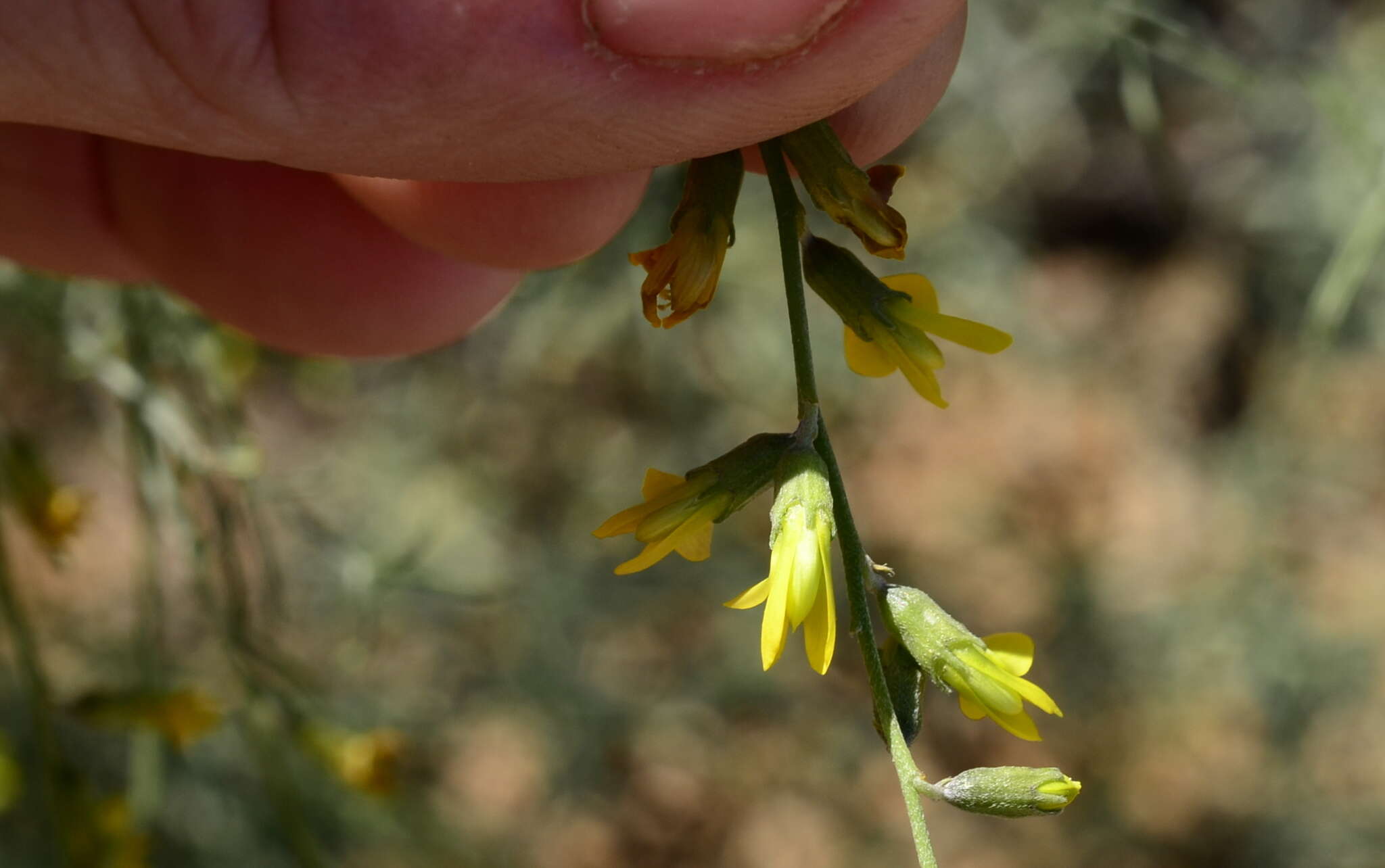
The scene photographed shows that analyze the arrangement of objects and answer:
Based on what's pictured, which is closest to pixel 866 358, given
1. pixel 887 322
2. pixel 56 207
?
pixel 887 322

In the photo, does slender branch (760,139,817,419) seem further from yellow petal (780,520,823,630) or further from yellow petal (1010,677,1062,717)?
yellow petal (1010,677,1062,717)

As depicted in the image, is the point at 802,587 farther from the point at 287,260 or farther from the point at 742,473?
the point at 287,260

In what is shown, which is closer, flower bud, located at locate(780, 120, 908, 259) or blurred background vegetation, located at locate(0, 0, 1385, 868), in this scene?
flower bud, located at locate(780, 120, 908, 259)

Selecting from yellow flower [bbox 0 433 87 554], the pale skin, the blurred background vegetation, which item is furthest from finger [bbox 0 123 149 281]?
the blurred background vegetation

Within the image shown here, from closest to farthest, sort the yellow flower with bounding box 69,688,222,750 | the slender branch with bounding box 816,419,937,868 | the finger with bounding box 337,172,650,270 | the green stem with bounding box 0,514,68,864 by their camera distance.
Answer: the slender branch with bounding box 816,419,937,868 → the finger with bounding box 337,172,650,270 → the green stem with bounding box 0,514,68,864 → the yellow flower with bounding box 69,688,222,750

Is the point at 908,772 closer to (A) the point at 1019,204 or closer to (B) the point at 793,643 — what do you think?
(B) the point at 793,643

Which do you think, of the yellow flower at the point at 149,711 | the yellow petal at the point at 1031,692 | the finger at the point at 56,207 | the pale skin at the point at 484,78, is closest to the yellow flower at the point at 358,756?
the yellow flower at the point at 149,711

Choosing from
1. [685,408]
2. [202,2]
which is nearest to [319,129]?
[202,2]
